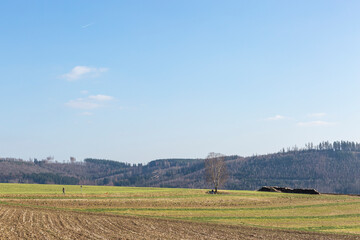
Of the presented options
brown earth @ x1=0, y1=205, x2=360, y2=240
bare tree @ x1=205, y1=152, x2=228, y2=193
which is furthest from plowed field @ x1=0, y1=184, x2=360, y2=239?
bare tree @ x1=205, y1=152, x2=228, y2=193

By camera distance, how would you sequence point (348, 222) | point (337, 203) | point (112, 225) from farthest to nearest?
point (337, 203) → point (348, 222) → point (112, 225)

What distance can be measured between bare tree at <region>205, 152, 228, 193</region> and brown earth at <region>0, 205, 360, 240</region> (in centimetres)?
6181

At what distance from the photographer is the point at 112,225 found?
39906 mm

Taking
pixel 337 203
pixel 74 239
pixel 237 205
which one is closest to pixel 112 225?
pixel 74 239

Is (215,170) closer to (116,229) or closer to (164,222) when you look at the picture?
(164,222)

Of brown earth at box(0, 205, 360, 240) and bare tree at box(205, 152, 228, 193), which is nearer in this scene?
brown earth at box(0, 205, 360, 240)

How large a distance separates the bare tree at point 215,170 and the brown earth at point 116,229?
6181cm

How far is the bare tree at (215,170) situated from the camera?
351 ft

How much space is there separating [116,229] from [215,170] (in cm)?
7184

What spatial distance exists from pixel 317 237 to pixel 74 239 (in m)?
23.9

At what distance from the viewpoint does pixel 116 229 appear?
37.4 metres

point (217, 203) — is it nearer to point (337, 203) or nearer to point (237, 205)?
point (237, 205)

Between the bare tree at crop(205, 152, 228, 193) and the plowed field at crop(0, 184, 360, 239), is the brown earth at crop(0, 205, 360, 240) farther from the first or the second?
the bare tree at crop(205, 152, 228, 193)

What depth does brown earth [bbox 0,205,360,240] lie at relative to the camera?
1292 inches
